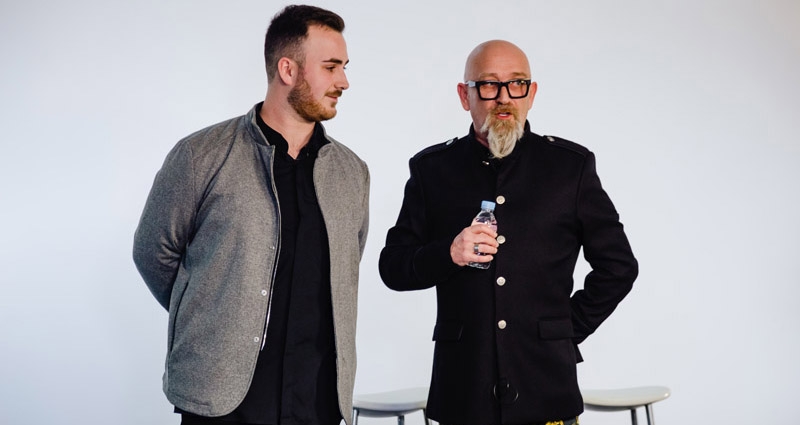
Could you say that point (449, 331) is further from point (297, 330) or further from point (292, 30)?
point (292, 30)

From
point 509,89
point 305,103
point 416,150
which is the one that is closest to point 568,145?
point 509,89

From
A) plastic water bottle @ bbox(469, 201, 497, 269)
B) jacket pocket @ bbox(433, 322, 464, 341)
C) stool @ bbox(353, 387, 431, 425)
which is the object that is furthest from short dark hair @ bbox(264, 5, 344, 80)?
stool @ bbox(353, 387, 431, 425)

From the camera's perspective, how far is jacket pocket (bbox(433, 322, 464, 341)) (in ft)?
7.83

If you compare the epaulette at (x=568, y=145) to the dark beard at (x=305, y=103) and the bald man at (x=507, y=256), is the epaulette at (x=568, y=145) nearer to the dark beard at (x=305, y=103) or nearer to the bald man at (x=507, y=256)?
the bald man at (x=507, y=256)

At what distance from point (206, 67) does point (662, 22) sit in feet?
7.48

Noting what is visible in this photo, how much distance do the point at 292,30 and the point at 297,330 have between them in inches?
33.1

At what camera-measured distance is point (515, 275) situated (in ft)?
7.82

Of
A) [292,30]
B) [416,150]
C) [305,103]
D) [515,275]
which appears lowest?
[515,275]

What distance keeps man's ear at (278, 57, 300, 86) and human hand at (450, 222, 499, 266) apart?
669 mm

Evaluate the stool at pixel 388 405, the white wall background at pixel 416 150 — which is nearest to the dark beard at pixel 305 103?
the stool at pixel 388 405

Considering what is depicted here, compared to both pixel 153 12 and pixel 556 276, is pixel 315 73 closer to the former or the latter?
pixel 556 276

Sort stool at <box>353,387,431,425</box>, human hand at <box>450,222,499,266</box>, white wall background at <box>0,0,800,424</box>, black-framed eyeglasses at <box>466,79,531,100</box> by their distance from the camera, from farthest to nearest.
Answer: white wall background at <box>0,0,800,424</box> < stool at <box>353,387,431,425</box> < black-framed eyeglasses at <box>466,79,531,100</box> < human hand at <box>450,222,499,266</box>

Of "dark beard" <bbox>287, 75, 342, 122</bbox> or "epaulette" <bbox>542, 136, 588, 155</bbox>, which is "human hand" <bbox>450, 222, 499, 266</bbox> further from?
"dark beard" <bbox>287, 75, 342, 122</bbox>

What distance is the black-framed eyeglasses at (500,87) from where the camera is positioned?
2492 mm
